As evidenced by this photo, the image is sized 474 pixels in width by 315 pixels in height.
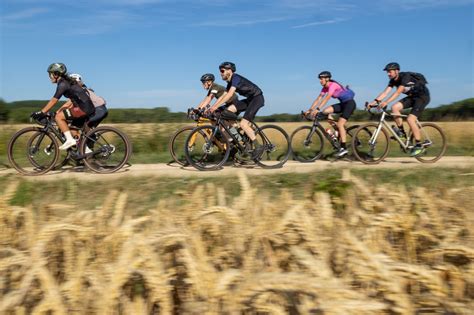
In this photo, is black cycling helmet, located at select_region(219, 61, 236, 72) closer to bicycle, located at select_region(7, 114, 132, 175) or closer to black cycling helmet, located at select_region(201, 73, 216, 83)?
black cycling helmet, located at select_region(201, 73, 216, 83)

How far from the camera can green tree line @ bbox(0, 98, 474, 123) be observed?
17.2 meters

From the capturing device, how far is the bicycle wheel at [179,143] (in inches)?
402

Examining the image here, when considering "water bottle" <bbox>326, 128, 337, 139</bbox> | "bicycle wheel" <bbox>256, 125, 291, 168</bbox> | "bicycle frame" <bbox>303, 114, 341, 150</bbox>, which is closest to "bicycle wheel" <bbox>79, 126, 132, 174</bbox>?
"bicycle wheel" <bbox>256, 125, 291, 168</bbox>

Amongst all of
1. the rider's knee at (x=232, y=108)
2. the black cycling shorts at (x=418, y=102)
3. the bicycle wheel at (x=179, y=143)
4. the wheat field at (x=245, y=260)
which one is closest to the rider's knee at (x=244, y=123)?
the rider's knee at (x=232, y=108)

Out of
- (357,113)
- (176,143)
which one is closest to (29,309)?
(176,143)

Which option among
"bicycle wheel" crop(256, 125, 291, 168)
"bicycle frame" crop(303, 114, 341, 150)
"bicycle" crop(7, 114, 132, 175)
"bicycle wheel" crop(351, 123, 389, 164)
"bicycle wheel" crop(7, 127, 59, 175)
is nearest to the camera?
"bicycle wheel" crop(7, 127, 59, 175)

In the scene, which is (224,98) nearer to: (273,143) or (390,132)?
(273,143)

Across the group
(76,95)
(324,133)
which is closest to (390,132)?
(324,133)

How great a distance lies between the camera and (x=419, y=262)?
7.33ft

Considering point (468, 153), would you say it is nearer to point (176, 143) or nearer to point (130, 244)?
point (176, 143)

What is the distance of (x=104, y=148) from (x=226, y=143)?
2480 millimetres

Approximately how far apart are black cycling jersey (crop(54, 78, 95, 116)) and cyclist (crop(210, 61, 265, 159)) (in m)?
2.47

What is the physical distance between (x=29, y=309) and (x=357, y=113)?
24.4 meters

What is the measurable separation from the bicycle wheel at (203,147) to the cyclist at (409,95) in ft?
12.1
